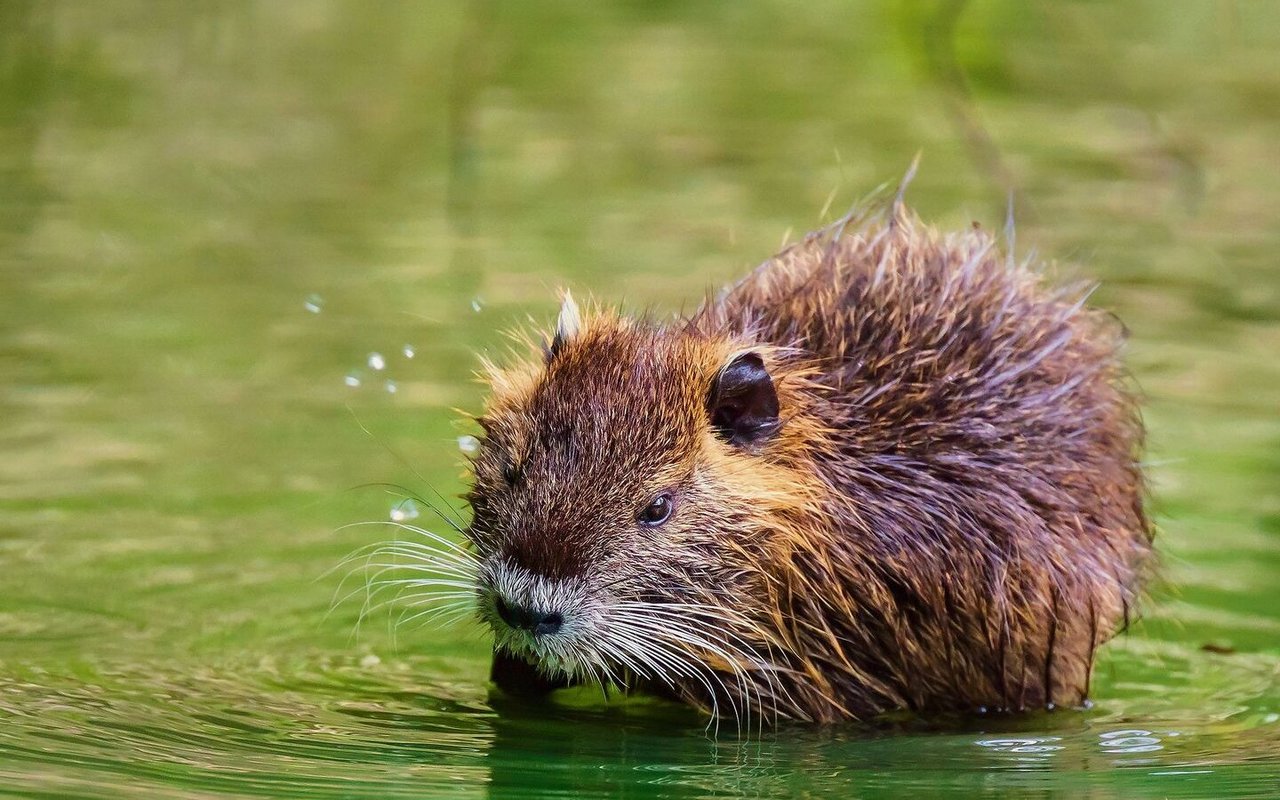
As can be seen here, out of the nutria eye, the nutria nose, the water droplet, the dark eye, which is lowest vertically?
the nutria nose

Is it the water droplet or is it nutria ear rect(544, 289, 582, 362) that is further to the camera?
the water droplet

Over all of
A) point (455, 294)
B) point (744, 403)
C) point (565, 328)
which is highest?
point (455, 294)

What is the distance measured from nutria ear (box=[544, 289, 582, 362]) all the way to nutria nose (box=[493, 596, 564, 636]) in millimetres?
680

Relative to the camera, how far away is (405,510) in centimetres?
560

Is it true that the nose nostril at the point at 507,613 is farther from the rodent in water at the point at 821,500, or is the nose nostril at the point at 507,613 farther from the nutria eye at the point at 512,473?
the nutria eye at the point at 512,473

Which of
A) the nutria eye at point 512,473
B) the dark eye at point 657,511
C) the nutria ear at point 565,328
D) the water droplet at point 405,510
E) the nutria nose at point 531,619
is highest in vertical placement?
the nutria ear at point 565,328

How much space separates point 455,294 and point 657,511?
340 centimetres

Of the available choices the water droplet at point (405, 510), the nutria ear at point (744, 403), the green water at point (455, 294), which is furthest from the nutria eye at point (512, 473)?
the water droplet at point (405, 510)

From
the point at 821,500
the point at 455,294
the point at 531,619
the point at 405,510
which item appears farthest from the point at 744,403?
the point at 455,294

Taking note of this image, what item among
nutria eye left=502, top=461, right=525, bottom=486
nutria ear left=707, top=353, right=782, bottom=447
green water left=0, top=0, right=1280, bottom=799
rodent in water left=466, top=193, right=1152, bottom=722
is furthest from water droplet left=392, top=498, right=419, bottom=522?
nutria ear left=707, top=353, right=782, bottom=447

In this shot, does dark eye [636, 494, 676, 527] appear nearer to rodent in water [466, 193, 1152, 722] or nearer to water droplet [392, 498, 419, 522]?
rodent in water [466, 193, 1152, 722]

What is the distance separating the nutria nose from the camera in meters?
4.00

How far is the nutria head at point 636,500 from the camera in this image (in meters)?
4.07

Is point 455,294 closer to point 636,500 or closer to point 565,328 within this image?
point 565,328
